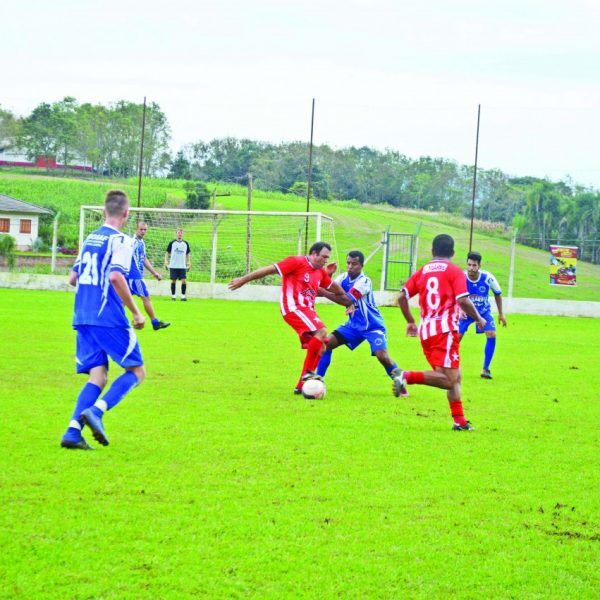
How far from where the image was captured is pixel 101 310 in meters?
7.89

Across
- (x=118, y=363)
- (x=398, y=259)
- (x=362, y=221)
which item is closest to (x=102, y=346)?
(x=118, y=363)

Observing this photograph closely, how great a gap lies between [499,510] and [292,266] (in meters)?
5.72

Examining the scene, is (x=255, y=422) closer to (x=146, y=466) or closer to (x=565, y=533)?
(x=146, y=466)

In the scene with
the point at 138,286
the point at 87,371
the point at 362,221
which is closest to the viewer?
the point at 87,371

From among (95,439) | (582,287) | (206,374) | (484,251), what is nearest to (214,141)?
(484,251)

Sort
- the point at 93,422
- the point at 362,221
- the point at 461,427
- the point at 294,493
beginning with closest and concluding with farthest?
the point at 294,493 < the point at 93,422 < the point at 461,427 < the point at 362,221

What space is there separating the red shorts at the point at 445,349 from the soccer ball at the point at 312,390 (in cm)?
200

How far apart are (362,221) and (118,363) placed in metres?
42.0

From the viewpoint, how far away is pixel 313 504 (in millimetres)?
6426

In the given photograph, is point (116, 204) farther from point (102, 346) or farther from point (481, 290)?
point (481, 290)

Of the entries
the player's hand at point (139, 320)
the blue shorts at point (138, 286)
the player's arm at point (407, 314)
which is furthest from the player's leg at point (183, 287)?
the player's hand at point (139, 320)

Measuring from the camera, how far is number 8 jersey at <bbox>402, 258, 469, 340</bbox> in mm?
9648

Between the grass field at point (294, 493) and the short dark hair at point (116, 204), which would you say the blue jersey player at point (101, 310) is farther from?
the grass field at point (294, 493)

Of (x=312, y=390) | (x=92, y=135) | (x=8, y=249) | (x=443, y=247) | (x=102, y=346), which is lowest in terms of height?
(x=8, y=249)
